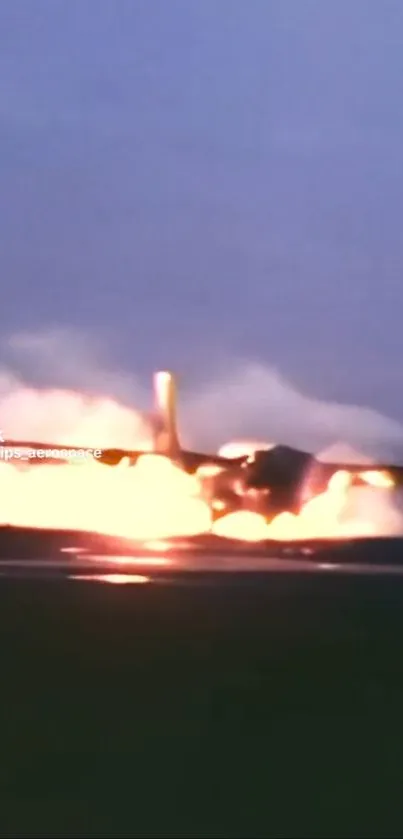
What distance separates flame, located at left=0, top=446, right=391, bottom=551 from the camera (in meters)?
23.8

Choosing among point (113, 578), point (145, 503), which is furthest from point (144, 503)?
point (113, 578)

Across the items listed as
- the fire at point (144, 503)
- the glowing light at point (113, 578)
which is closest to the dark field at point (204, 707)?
the glowing light at point (113, 578)

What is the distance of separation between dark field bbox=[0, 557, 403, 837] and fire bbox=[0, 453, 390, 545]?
532 centimetres

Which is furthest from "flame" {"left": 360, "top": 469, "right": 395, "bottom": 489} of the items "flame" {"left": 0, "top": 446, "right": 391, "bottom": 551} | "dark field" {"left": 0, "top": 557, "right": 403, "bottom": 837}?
"dark field" {"left": 0, "top": 557, "right": 403, "bottom": 837}

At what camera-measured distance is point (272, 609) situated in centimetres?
1560

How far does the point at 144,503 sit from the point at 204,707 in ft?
48.9

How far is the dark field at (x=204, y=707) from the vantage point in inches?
345

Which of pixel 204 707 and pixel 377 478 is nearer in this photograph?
pixel 204 707

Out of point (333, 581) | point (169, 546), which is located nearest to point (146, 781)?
point (333, 581)

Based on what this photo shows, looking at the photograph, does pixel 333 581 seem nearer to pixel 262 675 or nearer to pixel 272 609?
pixel 272 609

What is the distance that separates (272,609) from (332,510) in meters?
9.87

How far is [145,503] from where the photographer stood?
87.4 feet

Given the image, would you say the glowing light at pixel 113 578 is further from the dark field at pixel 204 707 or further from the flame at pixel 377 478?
the flame at pixel 377 478

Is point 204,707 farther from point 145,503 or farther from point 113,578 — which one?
point 145,503
